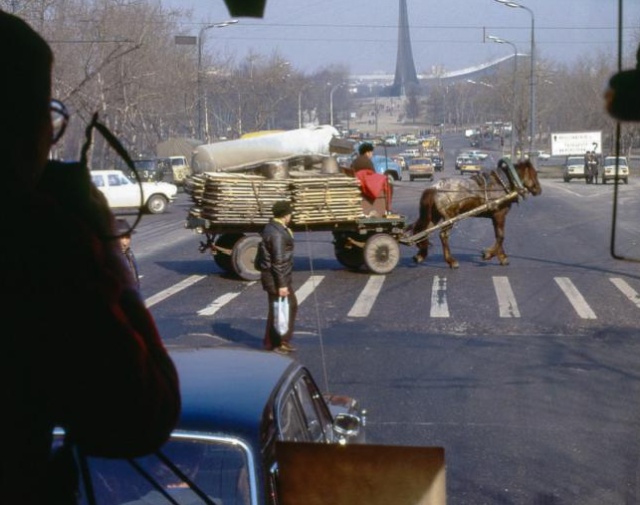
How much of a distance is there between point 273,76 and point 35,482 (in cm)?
347

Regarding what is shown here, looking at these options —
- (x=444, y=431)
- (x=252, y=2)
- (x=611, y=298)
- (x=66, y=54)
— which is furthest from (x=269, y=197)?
(x=252, y=2)

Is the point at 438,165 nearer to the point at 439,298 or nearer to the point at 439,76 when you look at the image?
the point at 439,298

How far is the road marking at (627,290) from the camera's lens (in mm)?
17766

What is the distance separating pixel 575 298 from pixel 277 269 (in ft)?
21.9

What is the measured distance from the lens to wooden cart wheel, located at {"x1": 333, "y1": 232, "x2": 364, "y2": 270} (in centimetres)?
2103

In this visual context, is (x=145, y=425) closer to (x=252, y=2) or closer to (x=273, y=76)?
(x=252, y=2)

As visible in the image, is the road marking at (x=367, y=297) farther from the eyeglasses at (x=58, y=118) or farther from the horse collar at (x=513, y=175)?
the eyeglasses at (x=58, y=118)

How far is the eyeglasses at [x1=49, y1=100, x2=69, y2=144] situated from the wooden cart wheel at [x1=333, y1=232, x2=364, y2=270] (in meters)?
19.2

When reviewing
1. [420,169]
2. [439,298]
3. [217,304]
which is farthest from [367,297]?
[420,169]

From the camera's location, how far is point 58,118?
1.63m

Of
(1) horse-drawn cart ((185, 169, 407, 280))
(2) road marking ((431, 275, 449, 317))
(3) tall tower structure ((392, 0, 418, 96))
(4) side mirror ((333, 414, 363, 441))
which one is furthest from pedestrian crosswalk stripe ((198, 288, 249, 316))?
(3) tall tower structure ((392, 0, 418, 96))

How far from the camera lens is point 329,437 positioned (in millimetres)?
5414

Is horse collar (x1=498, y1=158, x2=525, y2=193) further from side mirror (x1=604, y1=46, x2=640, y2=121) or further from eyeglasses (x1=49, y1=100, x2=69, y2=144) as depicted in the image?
eyeglasses (x1=49, y1=100, x2=69, y2=144)

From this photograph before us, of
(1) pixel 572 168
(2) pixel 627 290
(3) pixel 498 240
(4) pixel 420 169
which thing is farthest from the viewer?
(4) pixel 420 169
